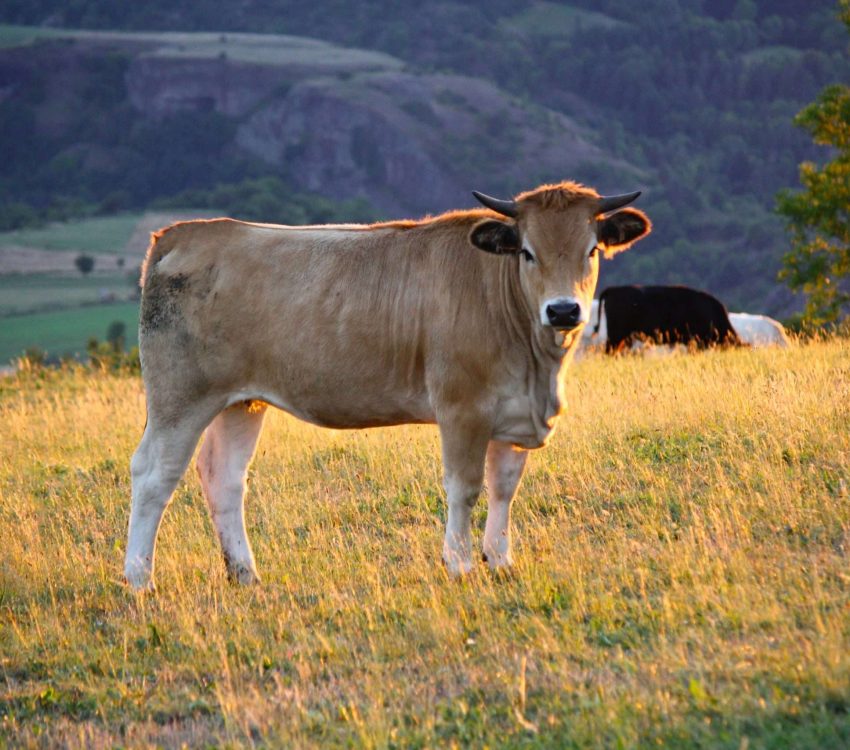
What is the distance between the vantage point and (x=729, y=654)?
20.1ft

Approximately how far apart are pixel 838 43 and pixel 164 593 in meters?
200

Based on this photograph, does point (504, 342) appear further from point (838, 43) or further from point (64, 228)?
point (838, 43)

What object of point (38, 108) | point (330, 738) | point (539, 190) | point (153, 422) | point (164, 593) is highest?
point (539, 190)

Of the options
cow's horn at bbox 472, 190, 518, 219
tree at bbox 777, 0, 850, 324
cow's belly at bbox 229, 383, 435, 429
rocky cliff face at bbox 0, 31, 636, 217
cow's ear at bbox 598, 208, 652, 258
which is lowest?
rocky cliff face at bbox 0, 31, 636, 217

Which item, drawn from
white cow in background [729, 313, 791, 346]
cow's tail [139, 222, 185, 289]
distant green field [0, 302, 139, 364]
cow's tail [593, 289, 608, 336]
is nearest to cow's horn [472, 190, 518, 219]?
cow's tail [139, 222, 185, 289]

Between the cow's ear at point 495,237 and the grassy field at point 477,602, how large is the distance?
2.04 meters

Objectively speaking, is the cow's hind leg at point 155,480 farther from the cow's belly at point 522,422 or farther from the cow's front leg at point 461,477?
the cow's belly at point 522,422

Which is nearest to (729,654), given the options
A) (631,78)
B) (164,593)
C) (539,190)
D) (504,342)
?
(504,342)

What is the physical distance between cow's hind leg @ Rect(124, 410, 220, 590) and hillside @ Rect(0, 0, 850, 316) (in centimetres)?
12530

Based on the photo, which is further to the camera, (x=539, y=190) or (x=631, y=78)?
(x=631, y=78)

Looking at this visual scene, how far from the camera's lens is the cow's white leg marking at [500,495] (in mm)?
8352

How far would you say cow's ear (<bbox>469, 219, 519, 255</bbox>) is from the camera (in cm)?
805

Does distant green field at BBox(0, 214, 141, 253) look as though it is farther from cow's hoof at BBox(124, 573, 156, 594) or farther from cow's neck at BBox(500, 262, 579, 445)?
cow's neck at BBox(500, 262, 579, 445)

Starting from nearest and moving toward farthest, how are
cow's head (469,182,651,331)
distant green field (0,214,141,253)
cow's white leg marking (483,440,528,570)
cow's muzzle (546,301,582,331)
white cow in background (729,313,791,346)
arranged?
cow's muzzle (546,301,582,331), cow's head (469,182,651,331), cow's white leg marking (483,440,528,570), white cow in background (729,313,791,346), distant green field (0,214,141,253)
